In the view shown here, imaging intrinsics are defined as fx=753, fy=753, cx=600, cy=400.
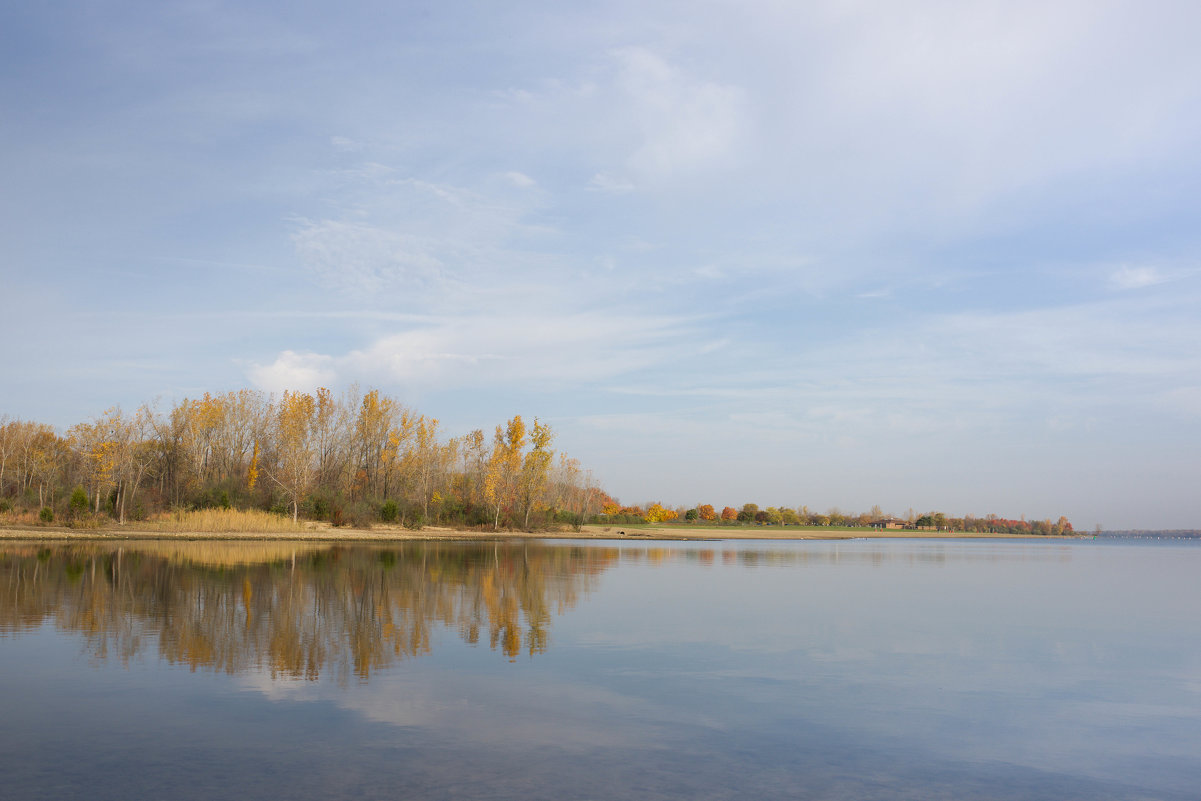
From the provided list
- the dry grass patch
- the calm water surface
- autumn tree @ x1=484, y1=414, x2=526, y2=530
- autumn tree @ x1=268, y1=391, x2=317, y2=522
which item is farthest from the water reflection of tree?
autumn tree @ x1=484, y1=414, x2=526, y2=530

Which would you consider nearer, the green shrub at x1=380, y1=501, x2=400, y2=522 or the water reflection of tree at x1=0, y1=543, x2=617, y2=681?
the water reflection of tree at x1=0, y1=543, x2=617, y2=681

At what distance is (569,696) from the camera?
927cm

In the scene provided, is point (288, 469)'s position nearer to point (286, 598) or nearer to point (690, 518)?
point (286, 598)

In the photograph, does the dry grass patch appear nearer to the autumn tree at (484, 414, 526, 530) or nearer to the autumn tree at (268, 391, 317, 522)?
the autumn tree at (268, 391, 317, 522)

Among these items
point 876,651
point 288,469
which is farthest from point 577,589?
point 288,469

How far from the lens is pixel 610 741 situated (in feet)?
24.7

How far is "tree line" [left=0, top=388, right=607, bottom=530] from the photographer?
5250 centimetres

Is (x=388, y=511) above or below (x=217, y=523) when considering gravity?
above

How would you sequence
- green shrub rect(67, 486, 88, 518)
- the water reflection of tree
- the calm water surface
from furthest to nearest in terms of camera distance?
green shrub rect(67, 486, 88, 518), the water reflection of tree, the calm water surface

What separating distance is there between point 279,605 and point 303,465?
39945 millimetres

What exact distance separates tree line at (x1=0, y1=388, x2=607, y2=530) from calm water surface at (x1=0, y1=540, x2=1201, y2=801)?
114 ft

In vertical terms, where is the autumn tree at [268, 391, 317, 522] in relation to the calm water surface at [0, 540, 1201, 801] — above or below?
above

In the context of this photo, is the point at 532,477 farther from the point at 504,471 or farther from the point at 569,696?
the point at 569,696

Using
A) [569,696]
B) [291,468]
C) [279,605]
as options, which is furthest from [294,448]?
[569,696]
